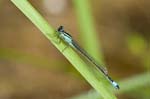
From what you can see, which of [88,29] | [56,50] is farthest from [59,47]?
[56,50]

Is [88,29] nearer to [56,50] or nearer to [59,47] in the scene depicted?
[59,47]

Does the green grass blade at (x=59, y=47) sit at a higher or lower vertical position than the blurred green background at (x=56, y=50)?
lower

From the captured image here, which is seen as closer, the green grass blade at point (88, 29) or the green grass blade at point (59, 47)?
the green grass blade at point (59, 47)

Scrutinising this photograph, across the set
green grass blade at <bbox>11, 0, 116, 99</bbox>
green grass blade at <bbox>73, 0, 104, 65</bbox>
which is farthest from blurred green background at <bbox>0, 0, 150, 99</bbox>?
green grass blade at <bbox>11, 0, 116, 99</bbox>

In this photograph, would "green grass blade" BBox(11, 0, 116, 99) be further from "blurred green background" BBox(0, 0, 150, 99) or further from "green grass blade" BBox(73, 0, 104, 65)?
"blurred green background" BBox(0, 0, 150, 99)

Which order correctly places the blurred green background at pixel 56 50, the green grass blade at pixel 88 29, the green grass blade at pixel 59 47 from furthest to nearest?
the blurred green background at pixel 56 50 → the green grass blade at pixel 88 29 → the green grass blade at pixel 59 47

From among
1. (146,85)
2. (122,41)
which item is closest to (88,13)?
(146,85)

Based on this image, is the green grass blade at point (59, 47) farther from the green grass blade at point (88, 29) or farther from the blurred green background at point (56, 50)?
the blurred green background at point (56, 50)

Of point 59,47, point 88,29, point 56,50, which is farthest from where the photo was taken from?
point 56,50

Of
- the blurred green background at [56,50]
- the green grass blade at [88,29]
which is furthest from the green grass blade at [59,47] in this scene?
the blurred green background at [56,50]
